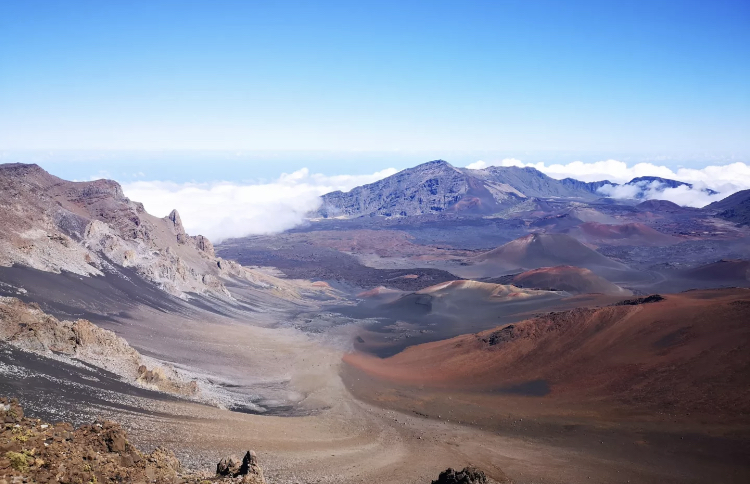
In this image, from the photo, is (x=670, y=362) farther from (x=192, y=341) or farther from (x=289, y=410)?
(x=192, y=341)

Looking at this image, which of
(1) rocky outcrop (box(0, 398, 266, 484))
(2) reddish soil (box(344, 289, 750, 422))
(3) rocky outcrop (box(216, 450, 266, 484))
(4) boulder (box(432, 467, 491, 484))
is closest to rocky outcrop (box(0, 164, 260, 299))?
(2) reddish soil (box(344, 289, 750, 422))

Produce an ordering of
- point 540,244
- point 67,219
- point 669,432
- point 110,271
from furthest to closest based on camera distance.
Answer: point 540,244 < point 67,219 < point 110,271 < point 669,432

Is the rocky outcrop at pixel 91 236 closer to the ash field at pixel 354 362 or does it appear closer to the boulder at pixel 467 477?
the ash field at pixel 354 362

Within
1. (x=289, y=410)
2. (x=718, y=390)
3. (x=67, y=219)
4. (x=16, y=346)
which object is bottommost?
(x=289, y=410)

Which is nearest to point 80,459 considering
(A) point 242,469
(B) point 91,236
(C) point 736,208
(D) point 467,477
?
(A) point 242,469

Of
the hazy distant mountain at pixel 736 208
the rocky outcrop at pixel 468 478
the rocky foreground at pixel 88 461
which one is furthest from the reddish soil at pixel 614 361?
the hazy distant mountain at pixel 736 208

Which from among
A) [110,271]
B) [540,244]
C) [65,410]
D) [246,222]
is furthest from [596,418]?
[246,222]
